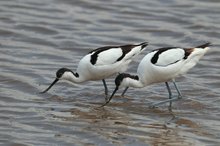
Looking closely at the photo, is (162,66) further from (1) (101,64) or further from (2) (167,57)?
(1) (101,64)

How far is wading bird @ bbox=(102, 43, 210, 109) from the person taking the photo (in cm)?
891

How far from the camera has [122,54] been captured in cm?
937

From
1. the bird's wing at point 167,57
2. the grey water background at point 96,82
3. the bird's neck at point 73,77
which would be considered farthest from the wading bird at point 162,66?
the bird's neck at point 73,77

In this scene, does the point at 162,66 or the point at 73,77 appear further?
the point at 73,77

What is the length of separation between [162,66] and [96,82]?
1612 mm

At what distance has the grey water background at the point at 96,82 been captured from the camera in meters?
7.81

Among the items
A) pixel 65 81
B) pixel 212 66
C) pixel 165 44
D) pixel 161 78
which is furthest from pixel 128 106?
pixel 165 44

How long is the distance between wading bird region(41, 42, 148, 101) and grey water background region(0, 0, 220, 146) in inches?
10.1

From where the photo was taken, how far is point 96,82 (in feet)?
33.8

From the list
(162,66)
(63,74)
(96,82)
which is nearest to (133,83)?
(162,66)

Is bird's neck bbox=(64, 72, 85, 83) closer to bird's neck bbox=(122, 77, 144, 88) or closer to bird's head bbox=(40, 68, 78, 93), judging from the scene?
bird's head bbox=(40, 68, 78, 93)

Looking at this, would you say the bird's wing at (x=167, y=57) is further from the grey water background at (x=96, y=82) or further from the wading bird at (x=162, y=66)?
the grey water background at (x=96, y=82)

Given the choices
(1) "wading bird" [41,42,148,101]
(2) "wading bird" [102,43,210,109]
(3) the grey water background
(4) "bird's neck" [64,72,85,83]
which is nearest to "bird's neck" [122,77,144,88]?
(2) "wading bird" [102,43,210,109]

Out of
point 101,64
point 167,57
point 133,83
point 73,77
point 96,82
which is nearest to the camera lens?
point 167,57
